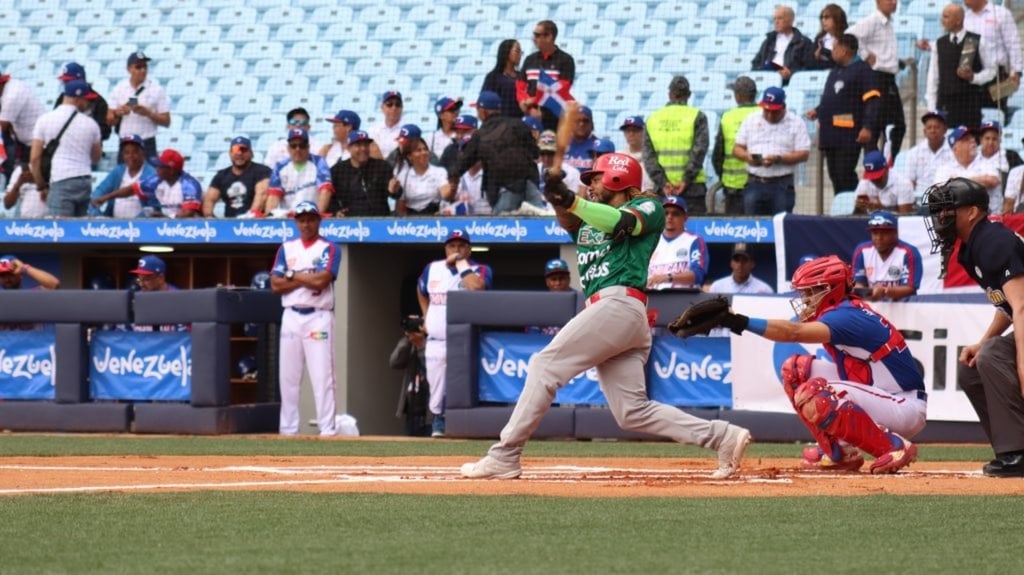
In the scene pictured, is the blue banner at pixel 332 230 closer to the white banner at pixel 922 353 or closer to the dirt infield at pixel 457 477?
the white banner at pixel 922 353

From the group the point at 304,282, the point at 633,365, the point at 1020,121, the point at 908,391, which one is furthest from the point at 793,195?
the point at 633,365

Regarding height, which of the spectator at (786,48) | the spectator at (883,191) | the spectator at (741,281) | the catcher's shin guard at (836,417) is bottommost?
the catcher's shin guard at (836,417)

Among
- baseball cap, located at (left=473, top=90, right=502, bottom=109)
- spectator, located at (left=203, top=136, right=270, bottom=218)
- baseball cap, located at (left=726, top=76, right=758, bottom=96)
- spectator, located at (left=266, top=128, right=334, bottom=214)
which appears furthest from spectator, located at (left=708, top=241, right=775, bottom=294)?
spectator, located at (left=203, top=136, right=270, bottom=218)

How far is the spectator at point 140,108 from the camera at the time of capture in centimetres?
1748

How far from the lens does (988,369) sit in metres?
8.26

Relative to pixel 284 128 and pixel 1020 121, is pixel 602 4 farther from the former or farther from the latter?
pixel 1020 121

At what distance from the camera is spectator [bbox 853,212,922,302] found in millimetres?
12617

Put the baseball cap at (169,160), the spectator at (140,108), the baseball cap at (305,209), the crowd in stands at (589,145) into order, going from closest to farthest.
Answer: the baseball cap at (305,209) < the crowd in stands at (589,145) < the baseball cap at (169,160) < the spectator at (140,108)

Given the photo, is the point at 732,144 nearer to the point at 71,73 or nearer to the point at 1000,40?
the point at 1000,40

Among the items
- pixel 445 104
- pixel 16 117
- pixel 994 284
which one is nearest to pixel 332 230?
pixel 445 104

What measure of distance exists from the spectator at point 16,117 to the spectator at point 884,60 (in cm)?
894

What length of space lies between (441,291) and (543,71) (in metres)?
2.97

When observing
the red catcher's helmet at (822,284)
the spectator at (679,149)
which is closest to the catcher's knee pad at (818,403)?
the red catcher's helmet at (822,284)

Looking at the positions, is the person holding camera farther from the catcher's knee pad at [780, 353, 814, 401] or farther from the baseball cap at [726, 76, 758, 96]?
the catcher's knee pad at [780, 353, 814, 401]
